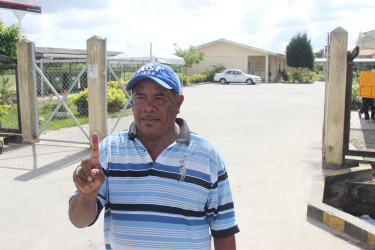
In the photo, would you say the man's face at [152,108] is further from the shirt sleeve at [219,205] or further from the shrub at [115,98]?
the shrub at [115,98]

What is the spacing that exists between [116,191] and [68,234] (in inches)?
98.2

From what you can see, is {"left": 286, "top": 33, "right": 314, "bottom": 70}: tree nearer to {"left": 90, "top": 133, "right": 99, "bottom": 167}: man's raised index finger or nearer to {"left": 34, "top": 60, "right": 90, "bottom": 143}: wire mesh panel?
{"left": 34, "top": 60, "right": 90, "bottom": 143}: wire mesh panel

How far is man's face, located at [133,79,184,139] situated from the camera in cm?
182

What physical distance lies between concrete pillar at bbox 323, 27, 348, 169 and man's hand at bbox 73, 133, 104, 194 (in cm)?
534

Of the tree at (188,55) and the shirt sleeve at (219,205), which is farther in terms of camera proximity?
the tree at (188,55)

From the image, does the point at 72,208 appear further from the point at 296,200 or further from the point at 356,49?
the point at 356,49

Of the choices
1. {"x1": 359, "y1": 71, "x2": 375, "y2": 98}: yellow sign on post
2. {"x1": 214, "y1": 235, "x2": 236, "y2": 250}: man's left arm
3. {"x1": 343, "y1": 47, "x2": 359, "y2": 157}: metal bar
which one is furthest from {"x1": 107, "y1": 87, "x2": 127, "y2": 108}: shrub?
{"x1": 214, "y1": 235, "x2": 236, "y2": 250}: man's left arm

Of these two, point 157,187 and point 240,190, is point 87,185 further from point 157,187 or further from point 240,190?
point 240,190

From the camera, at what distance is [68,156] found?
7.13 meters

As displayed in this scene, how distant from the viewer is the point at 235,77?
34.6 m

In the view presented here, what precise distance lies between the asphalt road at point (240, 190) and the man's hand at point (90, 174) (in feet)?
7.63

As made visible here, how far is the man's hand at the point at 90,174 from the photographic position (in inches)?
60.9

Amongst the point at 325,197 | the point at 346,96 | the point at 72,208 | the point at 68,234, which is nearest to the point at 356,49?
the point at 346,96

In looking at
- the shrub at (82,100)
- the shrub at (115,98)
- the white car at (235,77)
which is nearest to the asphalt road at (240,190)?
the shrub at (82,100)
